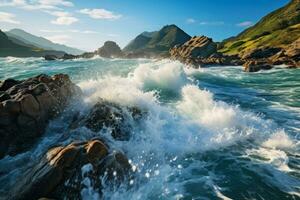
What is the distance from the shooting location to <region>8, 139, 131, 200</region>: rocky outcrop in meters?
9.57

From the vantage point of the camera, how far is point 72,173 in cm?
1005

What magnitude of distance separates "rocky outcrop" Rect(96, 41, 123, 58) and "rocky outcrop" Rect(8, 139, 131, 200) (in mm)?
128265

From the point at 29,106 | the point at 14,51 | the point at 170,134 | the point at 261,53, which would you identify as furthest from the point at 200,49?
the point at 14,51

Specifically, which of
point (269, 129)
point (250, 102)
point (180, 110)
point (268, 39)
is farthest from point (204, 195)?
point (268, 39)

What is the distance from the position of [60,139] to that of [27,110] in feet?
7.30

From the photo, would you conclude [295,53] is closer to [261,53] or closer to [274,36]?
[261,53]

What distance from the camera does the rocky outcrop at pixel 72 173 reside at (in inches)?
377

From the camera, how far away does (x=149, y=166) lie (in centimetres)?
1262

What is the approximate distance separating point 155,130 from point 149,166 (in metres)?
3.60

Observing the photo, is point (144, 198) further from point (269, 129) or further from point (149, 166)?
point (269, 129)

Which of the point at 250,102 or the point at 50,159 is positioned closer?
the point at 50,159

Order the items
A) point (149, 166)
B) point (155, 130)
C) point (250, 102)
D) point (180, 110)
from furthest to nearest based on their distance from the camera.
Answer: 1. point (250, 102)
2. point (180, 110)
3. point (155, 130)
4. point (149, 166)

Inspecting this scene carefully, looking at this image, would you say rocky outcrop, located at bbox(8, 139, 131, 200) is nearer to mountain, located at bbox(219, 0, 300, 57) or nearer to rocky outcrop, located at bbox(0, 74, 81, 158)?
rocky outcrop, located at bbox(0, 74, 81, 158)

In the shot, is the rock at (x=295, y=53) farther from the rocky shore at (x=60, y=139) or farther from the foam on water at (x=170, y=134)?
the rocky shore at (x=60, y=139)
